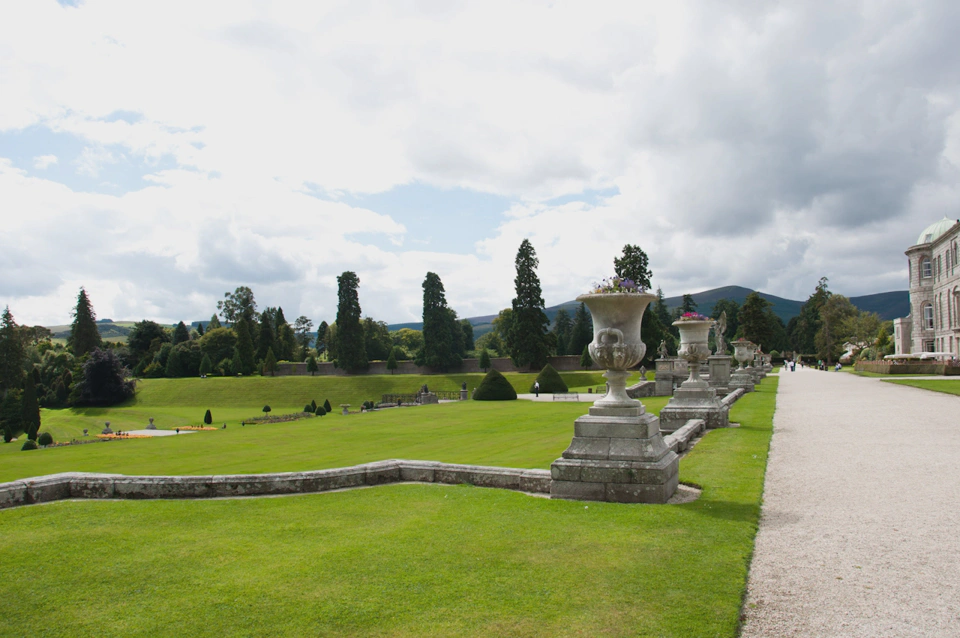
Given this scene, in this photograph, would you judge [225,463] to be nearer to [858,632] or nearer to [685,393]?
[685,393]

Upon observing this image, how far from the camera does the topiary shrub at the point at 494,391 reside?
1414 inches

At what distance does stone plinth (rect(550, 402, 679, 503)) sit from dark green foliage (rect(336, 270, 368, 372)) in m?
60.5

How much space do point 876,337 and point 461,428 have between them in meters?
80.1

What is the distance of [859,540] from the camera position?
5379mm

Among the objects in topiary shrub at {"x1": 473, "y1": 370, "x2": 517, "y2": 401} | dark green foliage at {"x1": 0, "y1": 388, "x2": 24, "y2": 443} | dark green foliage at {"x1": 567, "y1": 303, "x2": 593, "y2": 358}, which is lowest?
dark green foliage at {"x1": 0, "y1": 388, "x2": 24, "y2": 443}

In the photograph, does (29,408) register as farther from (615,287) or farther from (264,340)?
(615,287)

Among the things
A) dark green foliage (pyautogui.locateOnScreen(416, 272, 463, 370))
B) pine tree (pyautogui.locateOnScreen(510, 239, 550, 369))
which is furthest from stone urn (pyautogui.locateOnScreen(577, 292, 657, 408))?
→ dark green foliage (pyautogui.locateOnScreen(416, 272, 463, 370))

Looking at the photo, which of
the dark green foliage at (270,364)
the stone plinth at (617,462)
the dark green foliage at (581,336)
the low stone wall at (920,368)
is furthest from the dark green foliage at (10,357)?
the low stone wall at (920,368)

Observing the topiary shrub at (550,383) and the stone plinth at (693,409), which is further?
the topiary shrub at (550,383)

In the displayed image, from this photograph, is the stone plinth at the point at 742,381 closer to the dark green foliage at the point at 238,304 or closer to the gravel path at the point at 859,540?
the gravel path at the point at 859,540

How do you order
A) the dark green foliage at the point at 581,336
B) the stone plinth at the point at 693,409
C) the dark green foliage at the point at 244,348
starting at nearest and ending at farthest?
the stone plinth at the point at 693,409 → the dark green foliage at the point at 244,348 → the dark green foliage at the point at 581,336

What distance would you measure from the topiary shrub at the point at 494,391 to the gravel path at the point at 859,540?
24.8 meters

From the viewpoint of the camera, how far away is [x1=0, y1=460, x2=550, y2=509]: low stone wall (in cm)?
747

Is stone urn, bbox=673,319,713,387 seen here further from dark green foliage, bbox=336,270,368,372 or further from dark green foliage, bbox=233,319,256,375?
dark green foliage, bbox=233,319,256,375
